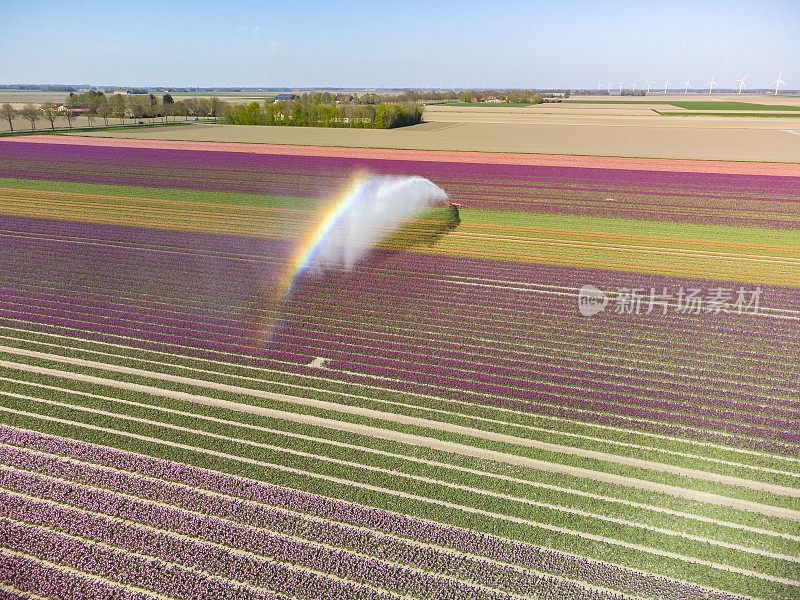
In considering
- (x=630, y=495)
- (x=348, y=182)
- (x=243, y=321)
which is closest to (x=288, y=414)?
(x=243, y=321)

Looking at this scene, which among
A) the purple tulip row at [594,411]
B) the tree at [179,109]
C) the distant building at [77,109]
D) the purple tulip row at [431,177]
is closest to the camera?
the purple tulip row at [594,411]

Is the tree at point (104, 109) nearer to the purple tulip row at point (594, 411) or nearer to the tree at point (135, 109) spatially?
the tree at point (135, 109)

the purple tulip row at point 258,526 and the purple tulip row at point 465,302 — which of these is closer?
the purple tulip row at point 258,526

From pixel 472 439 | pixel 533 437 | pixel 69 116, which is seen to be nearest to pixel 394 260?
pixel 472 439

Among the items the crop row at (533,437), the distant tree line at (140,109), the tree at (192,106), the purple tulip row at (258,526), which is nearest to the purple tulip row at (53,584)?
the purple tulip row at (258,526)

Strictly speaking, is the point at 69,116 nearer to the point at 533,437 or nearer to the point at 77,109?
the point at 77,109

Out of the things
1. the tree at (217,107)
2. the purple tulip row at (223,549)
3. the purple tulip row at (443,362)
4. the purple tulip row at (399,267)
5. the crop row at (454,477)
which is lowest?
the purple tulip row at (223,549)
